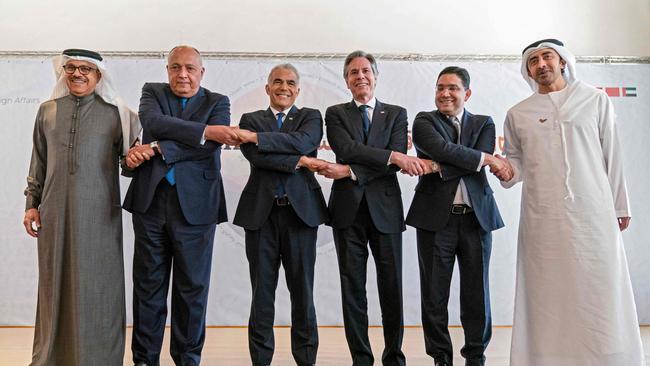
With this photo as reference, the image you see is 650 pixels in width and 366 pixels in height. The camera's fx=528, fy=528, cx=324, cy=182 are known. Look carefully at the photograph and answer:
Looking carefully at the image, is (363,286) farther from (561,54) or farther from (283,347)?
(561,54)

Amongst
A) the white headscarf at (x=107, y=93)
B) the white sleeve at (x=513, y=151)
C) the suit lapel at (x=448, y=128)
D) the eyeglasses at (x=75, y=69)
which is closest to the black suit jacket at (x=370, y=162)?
the suit lapel at (x=448, y=128)

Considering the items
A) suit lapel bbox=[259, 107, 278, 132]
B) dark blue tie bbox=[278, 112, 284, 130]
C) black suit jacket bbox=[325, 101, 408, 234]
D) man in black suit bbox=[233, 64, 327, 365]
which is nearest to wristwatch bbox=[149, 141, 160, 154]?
man in black suit bbox=[233, 64, 327, 365]

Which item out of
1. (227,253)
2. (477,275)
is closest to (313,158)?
(477,275)

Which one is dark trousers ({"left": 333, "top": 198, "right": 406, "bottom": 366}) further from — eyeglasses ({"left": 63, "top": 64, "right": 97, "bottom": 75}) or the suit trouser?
eyeglasses ({"left": 63, "top": 64, "right": 97, "bottom": 75})

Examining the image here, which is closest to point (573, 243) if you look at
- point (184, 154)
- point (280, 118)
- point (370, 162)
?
point (370, 162)

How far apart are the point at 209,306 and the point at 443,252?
8.30 ft

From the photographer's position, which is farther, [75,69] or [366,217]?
[366,217]

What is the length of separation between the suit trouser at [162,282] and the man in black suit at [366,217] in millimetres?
828

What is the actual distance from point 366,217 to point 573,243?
3.63ft

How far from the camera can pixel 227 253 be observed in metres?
4.84

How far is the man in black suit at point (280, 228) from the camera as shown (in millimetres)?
2992

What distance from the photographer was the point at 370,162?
301cm

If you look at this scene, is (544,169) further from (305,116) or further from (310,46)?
(310,46)

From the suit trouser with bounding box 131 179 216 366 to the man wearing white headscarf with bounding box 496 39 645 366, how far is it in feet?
5.81
